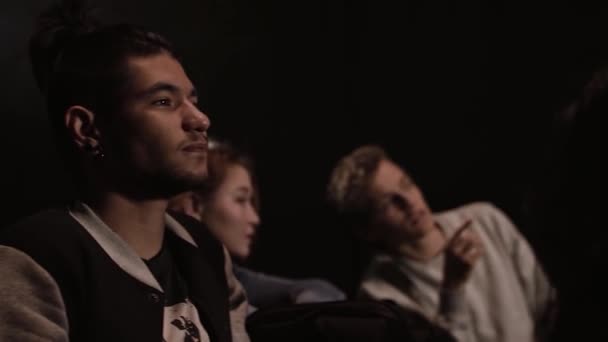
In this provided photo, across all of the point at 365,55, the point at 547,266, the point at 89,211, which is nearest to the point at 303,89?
the point at 365,55

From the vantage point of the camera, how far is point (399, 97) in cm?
184

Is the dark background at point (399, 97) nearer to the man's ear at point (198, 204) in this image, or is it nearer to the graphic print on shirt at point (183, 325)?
the man's ear at point (198, 204)

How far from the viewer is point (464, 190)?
1902mm

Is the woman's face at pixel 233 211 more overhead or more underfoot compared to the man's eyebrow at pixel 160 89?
more underfoot

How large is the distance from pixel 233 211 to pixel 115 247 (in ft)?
1.52

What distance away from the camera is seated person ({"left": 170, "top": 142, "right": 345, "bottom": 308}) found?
4.24ft

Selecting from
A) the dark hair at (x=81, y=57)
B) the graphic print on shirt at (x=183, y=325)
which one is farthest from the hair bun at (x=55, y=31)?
the graphic print on shirt at (x=183, y=325)

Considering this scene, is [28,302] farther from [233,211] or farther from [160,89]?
[233,211]

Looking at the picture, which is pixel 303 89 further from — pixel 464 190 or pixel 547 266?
pixel 547 266

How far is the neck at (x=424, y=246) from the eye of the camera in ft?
5.63

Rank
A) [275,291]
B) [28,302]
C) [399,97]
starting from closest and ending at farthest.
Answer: [28,302]
[275,291]
[399,97]

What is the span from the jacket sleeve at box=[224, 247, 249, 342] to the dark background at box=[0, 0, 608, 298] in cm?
35

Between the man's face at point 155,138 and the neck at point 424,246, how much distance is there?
0.90 meters

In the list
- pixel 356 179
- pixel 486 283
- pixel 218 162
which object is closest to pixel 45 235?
pixel 218 162
